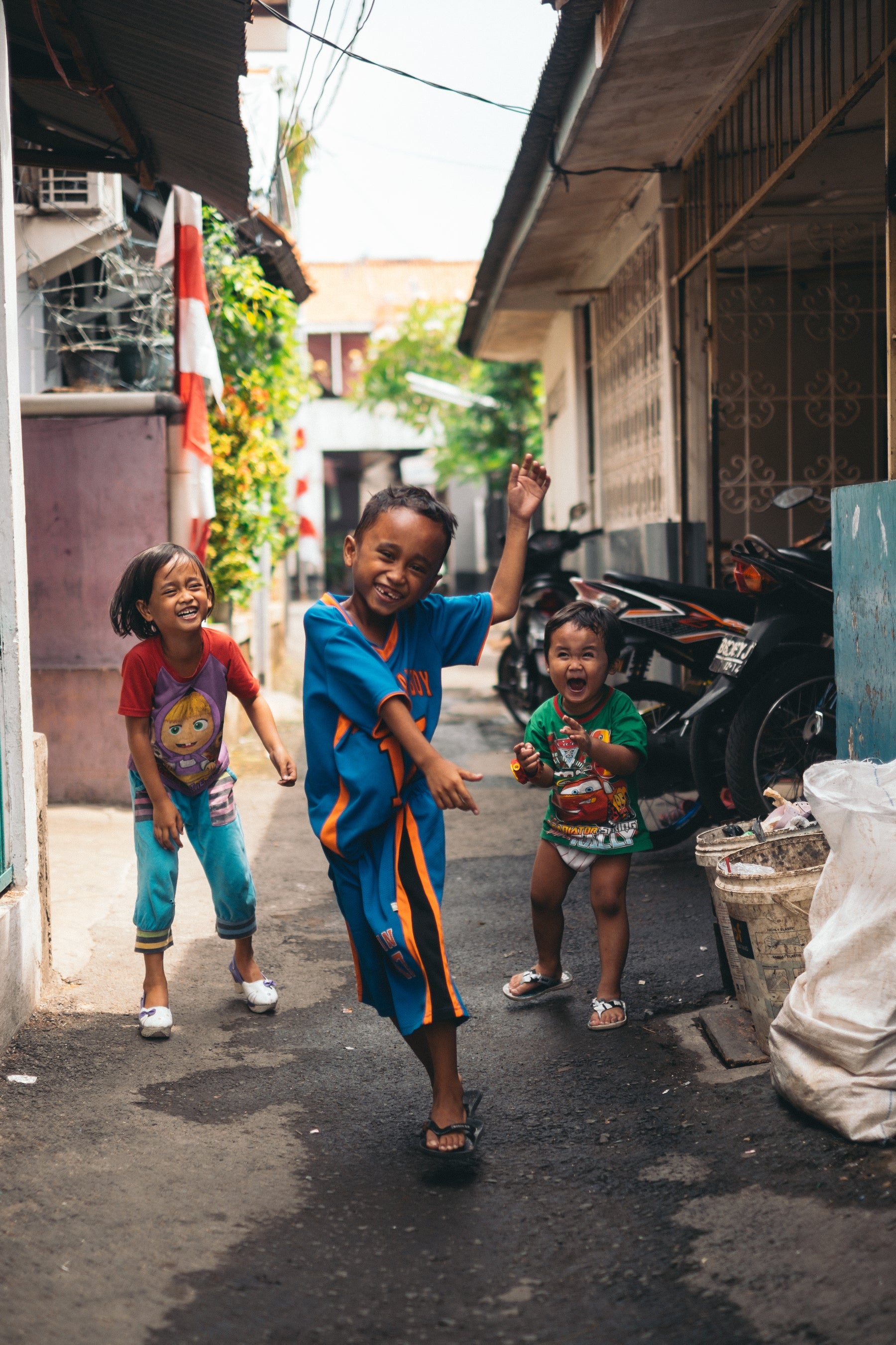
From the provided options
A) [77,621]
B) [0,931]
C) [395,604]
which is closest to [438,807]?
[395,604]

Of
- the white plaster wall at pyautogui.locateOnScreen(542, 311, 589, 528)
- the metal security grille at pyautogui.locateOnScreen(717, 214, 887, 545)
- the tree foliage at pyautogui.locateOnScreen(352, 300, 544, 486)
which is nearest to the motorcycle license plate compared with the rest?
the metal security grille at pyautogui.locateOnScreen(717, 214, 887, 545)

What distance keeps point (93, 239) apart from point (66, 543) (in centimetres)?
201

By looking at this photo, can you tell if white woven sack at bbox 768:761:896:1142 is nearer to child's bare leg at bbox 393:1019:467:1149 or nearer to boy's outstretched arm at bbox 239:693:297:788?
child's bare leg at bbox 393:1019:467:1149

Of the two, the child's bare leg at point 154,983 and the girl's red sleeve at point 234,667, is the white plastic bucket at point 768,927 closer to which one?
the girl's red sleeve at point 234,667

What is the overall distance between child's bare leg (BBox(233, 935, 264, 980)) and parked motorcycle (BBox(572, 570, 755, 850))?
1.81 metres

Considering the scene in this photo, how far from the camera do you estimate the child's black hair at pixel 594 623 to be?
3.54 meters

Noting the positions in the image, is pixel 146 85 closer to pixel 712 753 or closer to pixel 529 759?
pixel 529 759

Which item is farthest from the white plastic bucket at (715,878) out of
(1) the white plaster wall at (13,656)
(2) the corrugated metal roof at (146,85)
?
(2) the corrugated metal roof at (146,85)

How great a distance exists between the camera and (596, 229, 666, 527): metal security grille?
7531mm

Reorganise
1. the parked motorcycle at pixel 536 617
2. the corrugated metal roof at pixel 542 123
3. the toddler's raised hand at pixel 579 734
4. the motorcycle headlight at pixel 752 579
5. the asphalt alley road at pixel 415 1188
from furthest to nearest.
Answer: the parked motorcycle at pixel 536 617
the corrugated metal roof at pixel 542 123
the motorcycle headlight at pixel 752 579
the toddler's raised hand at pixel 579 734
the asphalt alley road at pixel 415 1188

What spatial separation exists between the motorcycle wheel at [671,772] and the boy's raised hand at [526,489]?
2.22 meters

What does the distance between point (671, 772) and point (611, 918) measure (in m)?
1.63

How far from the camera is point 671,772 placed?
203 inches

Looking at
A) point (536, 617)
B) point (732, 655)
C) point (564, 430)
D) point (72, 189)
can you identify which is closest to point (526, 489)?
point (732, 655)
